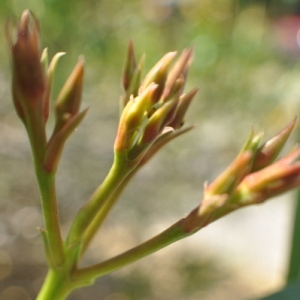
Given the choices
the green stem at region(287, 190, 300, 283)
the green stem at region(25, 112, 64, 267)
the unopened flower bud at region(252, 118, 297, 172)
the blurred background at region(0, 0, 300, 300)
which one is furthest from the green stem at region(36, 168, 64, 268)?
the blurred background at region(0, 0, 300, 300)

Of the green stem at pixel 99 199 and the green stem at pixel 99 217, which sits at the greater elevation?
the green stem at pixel 99 199

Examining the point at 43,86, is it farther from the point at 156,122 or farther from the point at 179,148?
the point at 179,148

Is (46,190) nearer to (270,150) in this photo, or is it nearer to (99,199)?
(99,199)

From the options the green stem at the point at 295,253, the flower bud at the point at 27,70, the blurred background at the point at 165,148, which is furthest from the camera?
the blurred background at the point at 165,148

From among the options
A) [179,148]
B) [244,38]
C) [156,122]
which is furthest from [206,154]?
[156,122]

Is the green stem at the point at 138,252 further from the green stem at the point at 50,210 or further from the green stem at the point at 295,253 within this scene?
the green stem at the point at 295,253

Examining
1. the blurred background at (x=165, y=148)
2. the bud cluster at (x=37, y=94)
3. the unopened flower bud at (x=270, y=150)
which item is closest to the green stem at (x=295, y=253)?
the unopened flower bud at (x=270, y=150)
